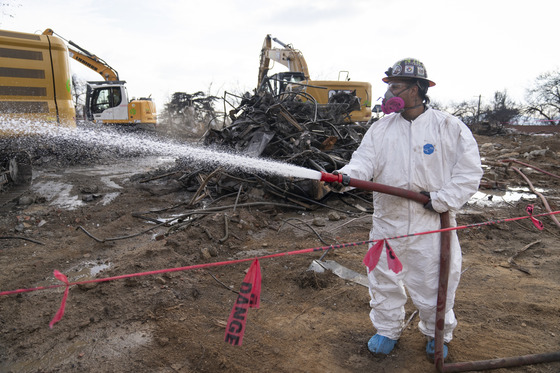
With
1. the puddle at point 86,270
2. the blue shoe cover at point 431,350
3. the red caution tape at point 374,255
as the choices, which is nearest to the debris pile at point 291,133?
the puddle at point 86,270

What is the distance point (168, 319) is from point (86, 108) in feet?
50.8

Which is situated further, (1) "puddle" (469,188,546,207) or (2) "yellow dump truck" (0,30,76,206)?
(1) "puddle" (469,188,546,207)

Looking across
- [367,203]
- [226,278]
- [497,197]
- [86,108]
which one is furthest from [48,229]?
[86,108]

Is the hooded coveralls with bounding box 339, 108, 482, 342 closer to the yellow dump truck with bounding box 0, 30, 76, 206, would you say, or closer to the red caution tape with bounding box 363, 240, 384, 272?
the red caution tape with bounding box 363, 240, 384, 272

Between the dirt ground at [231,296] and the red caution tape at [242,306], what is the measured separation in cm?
54

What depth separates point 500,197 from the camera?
27.2 feet

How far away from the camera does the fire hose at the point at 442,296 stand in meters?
2.46

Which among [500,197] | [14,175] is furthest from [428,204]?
[14,175]

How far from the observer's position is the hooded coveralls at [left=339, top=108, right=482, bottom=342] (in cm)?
246

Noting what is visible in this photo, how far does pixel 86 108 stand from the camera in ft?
52.5

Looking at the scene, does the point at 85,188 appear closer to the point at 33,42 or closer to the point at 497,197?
the point at 33,42

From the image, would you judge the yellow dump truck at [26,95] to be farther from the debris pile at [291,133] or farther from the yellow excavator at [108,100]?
the yellow excavator at [108,100]

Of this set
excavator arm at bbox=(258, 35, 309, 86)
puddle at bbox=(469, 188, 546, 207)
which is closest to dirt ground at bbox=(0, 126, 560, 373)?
puddle at bbox=(469, 188, 546, 207)

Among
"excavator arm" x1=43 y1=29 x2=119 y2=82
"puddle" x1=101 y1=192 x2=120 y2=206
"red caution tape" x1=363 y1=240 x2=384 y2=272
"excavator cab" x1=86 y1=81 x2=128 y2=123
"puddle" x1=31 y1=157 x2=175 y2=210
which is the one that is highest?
"excavator arm" x1=43 y1=29 x2=119 y2=82
